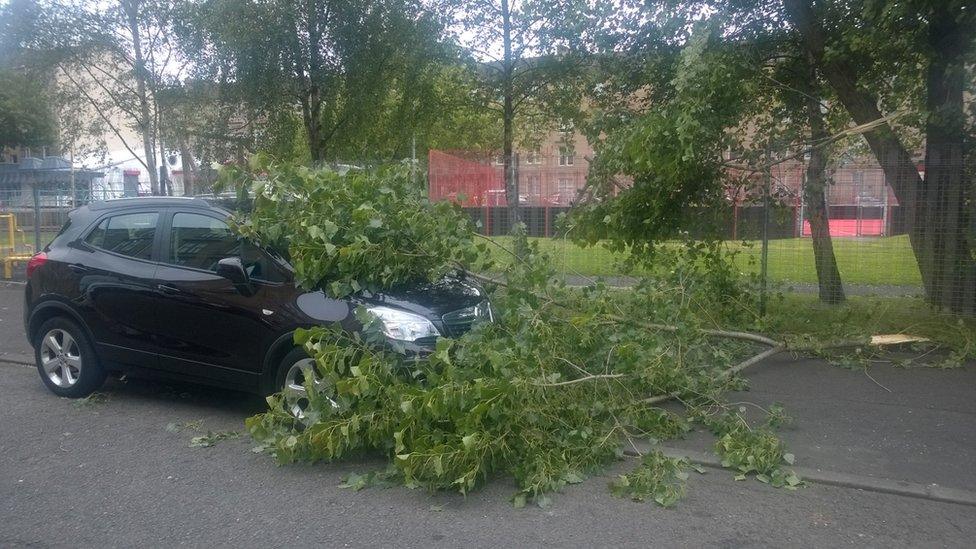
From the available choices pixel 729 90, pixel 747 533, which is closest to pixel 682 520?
pixel 747 533

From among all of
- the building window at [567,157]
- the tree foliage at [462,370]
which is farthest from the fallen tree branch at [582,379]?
the building window at [567,157]

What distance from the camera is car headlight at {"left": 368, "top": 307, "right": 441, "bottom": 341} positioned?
633cm

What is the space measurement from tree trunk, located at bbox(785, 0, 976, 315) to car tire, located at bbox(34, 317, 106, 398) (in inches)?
330

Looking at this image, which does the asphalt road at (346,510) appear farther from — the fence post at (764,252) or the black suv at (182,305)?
the fence post at (764,252)

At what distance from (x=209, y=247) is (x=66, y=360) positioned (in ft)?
6.24

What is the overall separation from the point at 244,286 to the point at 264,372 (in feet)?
2.26

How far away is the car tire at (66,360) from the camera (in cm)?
780

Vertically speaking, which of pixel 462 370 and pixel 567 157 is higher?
pixel 567 157

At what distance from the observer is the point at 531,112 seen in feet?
49.4

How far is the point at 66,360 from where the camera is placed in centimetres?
791

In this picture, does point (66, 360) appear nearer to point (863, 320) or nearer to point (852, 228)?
point (863, 320)

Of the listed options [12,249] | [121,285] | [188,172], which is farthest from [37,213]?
[121,285]

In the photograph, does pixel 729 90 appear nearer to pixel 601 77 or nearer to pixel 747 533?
pixel 601 77

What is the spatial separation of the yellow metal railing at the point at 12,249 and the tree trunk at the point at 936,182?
45.9ft
